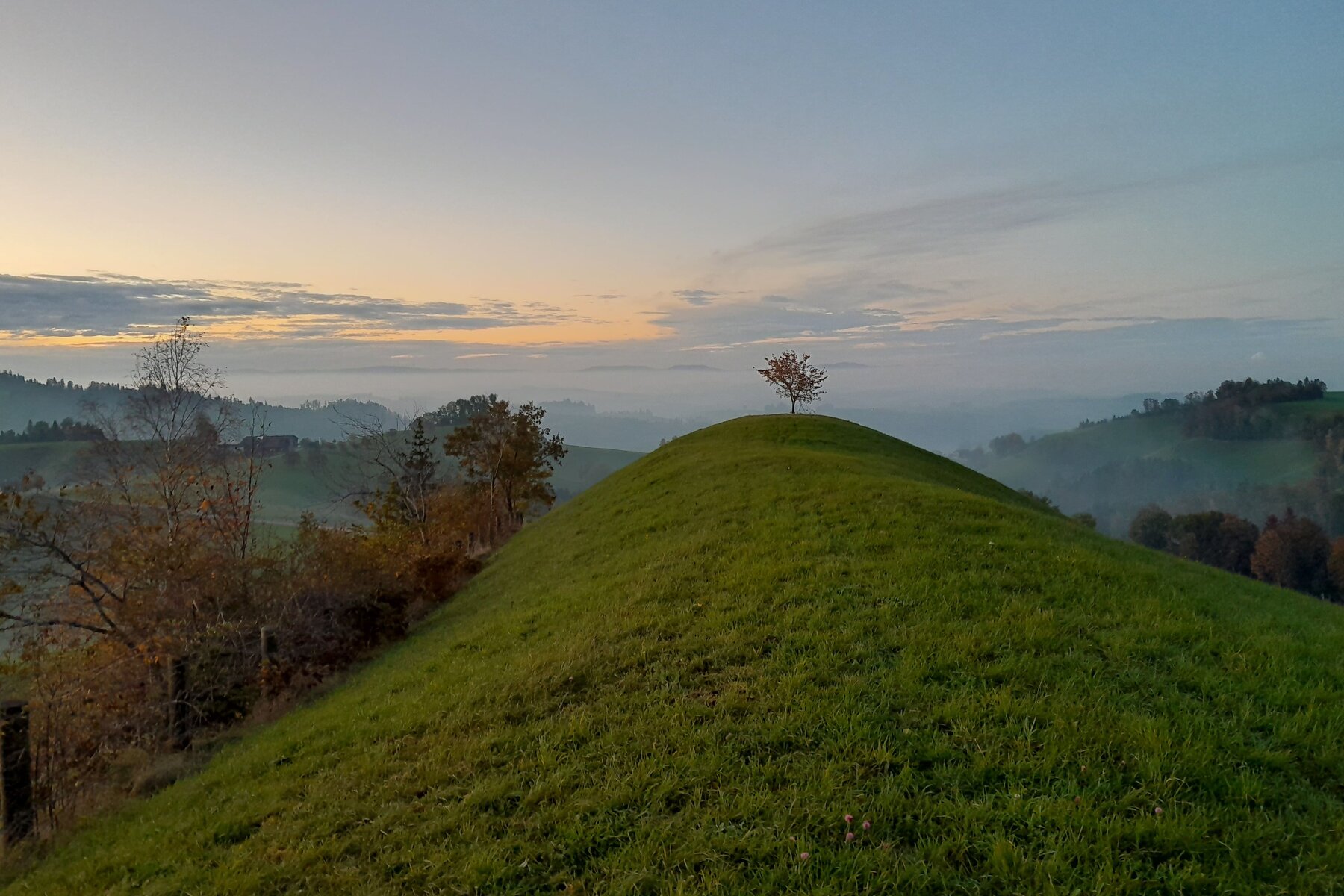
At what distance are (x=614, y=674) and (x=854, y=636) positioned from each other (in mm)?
3021

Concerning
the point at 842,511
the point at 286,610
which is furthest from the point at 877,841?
the point at 286,610

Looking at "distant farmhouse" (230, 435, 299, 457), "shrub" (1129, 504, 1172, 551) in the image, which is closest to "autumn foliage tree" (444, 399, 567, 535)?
"distant farmhouse" (230, 435, 299, 457)

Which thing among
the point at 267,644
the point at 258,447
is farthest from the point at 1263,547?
the point at 258,447

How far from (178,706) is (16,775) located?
4.42 meters

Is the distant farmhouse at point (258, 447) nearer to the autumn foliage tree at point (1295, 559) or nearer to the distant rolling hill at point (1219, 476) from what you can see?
the autumn foliage tree at point (1295, 559)

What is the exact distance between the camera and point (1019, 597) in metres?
9.20

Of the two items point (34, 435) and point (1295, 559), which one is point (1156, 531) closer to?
point (1295, 559)

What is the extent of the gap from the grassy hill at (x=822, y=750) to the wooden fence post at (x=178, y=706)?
10.5 feet

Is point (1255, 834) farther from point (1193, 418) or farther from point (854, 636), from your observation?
point (1193, 418)

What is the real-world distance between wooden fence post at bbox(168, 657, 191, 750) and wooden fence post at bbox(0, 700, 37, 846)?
3.43 meters

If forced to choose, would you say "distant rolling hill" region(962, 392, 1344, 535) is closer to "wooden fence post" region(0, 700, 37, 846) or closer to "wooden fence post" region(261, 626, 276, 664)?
"wooden fence post" region(261, 626, 276, 664)

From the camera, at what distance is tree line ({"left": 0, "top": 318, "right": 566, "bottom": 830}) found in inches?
566

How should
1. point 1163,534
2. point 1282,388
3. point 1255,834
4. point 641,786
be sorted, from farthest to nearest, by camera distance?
point 1282,388 → point 1163,534 → point 641,786 → point 1255,834

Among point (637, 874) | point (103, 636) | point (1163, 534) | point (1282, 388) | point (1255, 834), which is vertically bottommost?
point (1163, 534)
